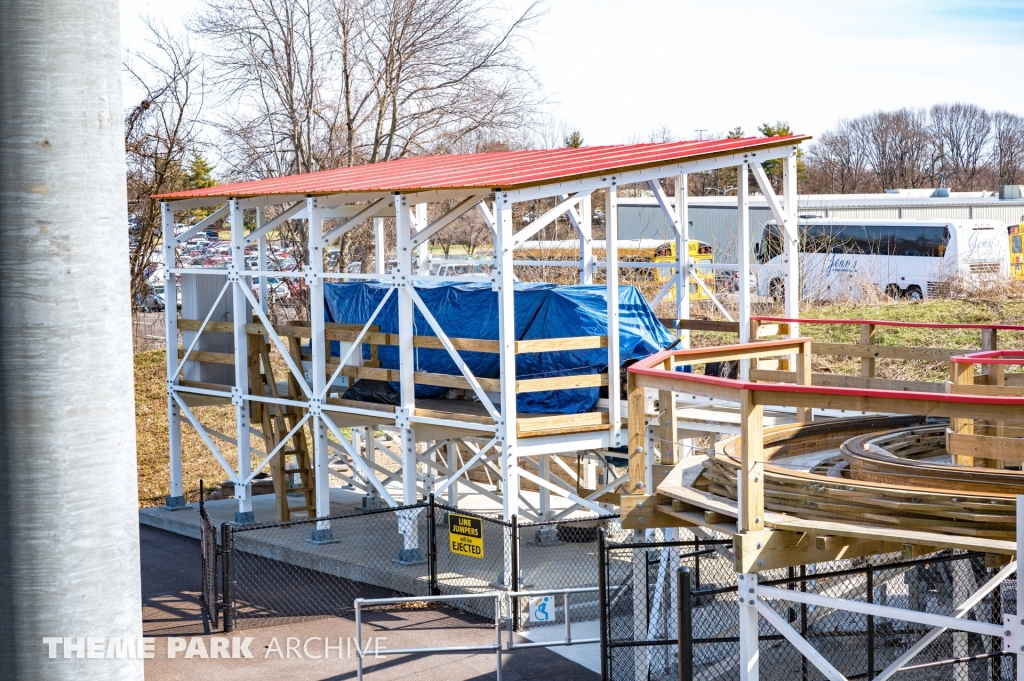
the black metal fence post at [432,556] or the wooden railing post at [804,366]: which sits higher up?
the wooden railing post at [804,366]

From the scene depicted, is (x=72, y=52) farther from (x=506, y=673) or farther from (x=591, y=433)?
(x=591, y=433)

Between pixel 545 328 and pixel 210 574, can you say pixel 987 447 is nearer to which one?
pixel 545 328

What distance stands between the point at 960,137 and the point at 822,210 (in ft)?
158

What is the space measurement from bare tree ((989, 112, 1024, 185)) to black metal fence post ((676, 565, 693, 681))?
258 feet

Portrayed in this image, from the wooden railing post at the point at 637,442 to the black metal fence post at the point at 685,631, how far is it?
934mm

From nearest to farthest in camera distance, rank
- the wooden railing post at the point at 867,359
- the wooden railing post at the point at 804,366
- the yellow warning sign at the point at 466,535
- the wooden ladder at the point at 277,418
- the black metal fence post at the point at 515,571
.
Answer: the wooden railing post at the point at 804,366, the black metal fence post at the point at 515,571, the yellow warning sign at the point at 466,535, the wooden railing post at the point at 867,359, the wooden ladder at the point at 277,418

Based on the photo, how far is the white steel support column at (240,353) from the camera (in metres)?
16.2

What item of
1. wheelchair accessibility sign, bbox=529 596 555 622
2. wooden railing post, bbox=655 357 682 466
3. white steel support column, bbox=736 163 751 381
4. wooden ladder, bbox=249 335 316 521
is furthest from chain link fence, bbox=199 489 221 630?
white steel support column, bbox=736 163 751 381

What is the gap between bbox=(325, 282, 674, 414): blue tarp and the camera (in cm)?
1360

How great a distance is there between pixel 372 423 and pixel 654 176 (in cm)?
485

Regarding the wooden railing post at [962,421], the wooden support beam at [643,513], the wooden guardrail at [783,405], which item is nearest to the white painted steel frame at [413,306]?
the wooden support beam at [643,513]

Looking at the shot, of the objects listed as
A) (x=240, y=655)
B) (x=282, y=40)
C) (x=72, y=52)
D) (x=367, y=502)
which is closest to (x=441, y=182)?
(x=240, y=655)

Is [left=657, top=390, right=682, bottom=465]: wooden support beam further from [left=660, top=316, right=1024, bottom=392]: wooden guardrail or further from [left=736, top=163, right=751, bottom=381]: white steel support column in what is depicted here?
[left=736, top=163, right=751, bottom=381]: white steel support column

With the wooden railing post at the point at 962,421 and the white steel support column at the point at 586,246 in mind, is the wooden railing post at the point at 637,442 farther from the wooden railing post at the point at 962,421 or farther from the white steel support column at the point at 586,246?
the white steel support column at the point at 586,246
